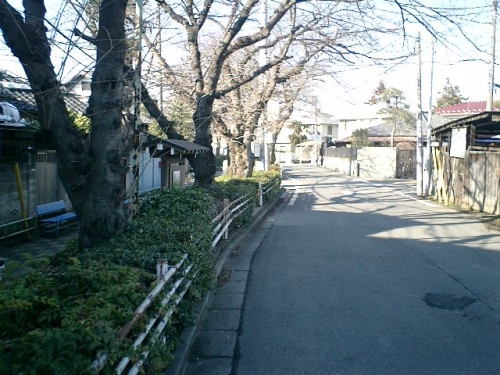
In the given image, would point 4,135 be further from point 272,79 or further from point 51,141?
point 272,79

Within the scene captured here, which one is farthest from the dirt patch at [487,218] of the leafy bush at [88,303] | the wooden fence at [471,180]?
the leafy bush at [88,303]

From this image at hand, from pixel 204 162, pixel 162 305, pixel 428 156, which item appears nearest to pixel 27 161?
pixel 204 162

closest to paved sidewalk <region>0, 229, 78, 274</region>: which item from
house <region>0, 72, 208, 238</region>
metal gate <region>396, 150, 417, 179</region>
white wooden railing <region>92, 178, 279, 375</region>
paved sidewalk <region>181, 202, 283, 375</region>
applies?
house <region>0, 72, 208, 238</region>

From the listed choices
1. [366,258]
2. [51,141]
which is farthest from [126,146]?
[366,258]

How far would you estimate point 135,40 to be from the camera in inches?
416

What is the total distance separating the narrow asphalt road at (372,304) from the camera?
5.44 m

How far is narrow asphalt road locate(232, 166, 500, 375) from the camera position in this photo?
544cm

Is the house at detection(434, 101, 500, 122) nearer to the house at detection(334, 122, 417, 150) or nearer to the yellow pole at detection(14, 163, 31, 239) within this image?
the house at detection(334, 122, 417, 150)

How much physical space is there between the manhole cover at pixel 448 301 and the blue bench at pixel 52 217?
354 inches

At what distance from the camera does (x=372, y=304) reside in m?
7.43

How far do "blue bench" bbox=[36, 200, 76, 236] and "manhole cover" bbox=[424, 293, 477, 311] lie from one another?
8980mm

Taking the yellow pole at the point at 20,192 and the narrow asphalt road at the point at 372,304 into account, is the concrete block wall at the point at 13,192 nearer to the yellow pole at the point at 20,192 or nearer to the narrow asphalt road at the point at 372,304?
the yellow pole at the point at 20,192

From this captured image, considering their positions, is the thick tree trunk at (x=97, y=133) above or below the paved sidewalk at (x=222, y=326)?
above

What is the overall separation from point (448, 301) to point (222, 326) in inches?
134
